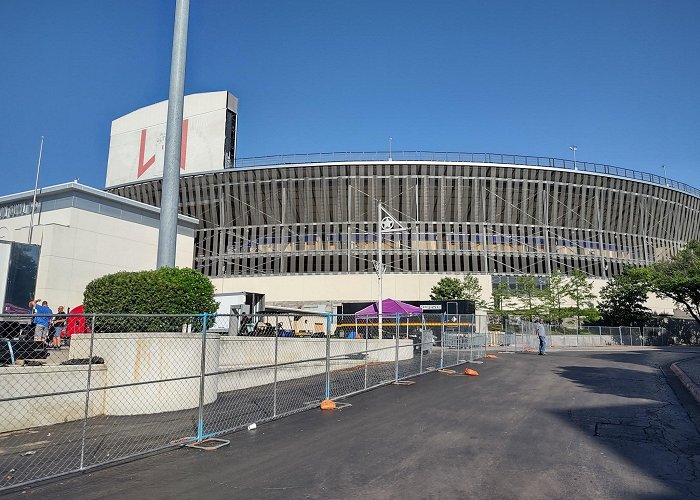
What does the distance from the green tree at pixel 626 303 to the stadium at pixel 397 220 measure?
8.38 m

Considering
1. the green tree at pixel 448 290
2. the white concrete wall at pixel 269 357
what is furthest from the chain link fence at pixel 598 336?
the white concrete wall at pixel 269 357

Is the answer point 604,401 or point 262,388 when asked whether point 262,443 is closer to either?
point 262,388

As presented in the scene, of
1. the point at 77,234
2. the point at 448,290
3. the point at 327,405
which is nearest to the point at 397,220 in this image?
the point at 448,290

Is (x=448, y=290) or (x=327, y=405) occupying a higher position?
(x=448, y=290)

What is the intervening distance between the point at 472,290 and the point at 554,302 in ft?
33.0

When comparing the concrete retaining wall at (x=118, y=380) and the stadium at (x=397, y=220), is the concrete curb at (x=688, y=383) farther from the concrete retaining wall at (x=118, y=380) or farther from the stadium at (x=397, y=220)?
the stadium at (x=397, y=220)

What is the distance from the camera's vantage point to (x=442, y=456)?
730 cm

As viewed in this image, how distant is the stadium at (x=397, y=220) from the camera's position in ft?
209

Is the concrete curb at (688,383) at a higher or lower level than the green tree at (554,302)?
lower

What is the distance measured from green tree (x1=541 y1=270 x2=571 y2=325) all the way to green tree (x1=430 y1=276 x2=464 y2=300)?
9.04 meters

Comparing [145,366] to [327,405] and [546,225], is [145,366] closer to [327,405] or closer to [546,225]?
[327,405]

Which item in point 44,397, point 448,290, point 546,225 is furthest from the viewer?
point 546,225

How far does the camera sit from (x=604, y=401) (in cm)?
1246

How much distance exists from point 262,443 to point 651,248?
76.3 meters
